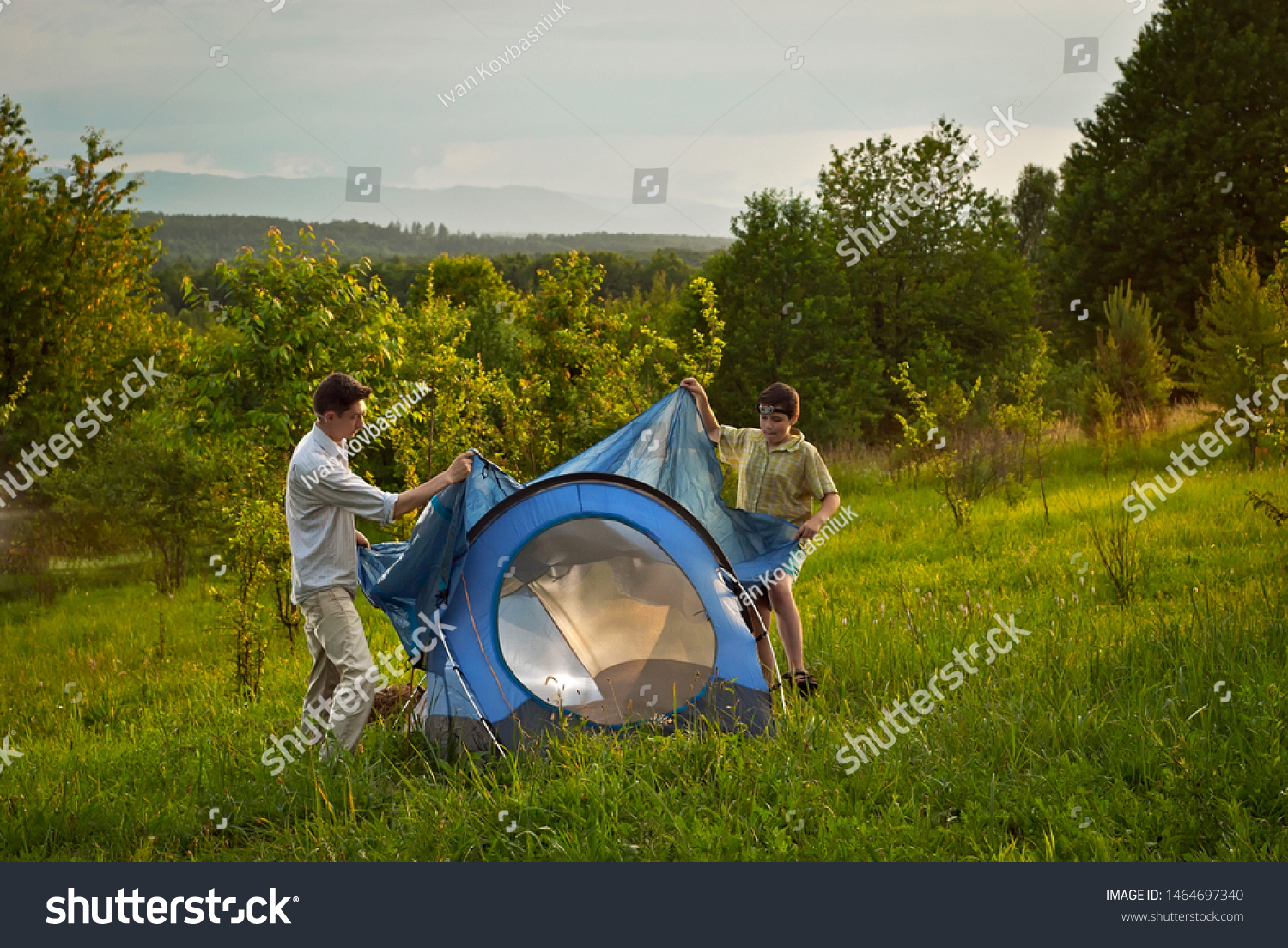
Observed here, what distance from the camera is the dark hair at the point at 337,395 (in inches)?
188

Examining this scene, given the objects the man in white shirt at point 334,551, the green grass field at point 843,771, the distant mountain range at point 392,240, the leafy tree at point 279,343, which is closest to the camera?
the green grass field at point 843,771

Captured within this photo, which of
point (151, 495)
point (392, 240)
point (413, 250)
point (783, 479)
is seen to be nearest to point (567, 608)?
point (783, 479)

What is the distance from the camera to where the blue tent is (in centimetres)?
492

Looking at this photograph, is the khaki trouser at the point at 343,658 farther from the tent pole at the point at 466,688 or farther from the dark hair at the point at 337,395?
the dark hair at the point at 337,395

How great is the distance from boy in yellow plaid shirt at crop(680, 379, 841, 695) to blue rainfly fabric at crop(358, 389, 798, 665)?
0.13 meters

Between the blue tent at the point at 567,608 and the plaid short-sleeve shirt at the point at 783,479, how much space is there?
12.0 inches

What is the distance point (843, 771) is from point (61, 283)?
22.1 metres

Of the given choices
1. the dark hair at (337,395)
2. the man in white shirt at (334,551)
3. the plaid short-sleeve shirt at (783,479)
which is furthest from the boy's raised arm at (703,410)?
the dark hair at (337,395)

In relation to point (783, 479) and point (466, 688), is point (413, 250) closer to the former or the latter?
point (783, 479)

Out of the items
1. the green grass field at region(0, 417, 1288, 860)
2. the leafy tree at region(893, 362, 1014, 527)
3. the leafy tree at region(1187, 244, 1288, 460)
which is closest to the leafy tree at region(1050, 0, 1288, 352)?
the leafy tree at region(1187, 244, 1288, 460)

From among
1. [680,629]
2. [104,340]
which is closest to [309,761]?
[680,629]

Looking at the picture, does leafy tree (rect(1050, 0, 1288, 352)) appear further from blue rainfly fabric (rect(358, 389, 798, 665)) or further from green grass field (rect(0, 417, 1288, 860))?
blue rainfly fabric (rect(358, 389, 798, 665))

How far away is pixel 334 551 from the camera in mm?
4910

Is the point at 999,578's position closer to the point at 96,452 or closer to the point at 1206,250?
the point at 96,452
